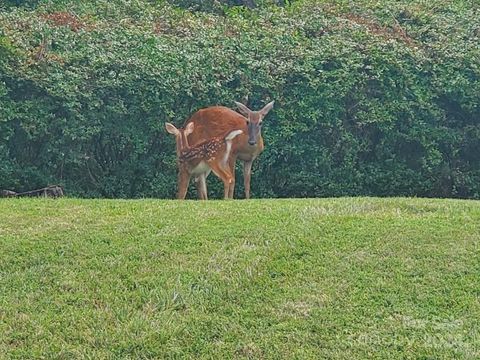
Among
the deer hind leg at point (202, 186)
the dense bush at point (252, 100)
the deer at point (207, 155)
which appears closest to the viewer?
the deer at point (207, 155)

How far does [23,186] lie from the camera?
979 cm

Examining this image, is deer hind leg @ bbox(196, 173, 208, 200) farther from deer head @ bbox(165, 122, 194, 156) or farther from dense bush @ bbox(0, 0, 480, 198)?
dense bush @ bbox(0, 0, 480, 198)

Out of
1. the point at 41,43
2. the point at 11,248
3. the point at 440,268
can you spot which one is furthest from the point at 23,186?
the point at 440,268

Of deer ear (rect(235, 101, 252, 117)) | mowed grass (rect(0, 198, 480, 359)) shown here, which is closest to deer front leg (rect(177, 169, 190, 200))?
deer ear (rect(235, 101, 252, 117))

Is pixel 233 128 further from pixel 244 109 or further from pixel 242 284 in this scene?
pixel 242 284

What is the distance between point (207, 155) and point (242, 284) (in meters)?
3.61

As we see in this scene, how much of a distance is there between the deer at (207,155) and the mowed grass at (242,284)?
171cm

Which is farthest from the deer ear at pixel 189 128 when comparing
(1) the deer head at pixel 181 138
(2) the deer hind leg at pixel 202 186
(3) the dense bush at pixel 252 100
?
(3) the dense bush at pixel 252 100

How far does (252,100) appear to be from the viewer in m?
10.6

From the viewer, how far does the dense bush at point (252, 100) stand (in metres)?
9.67

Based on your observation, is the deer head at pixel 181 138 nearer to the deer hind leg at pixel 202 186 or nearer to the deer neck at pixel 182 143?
the deer neck at pixel 182 143

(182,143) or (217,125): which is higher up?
(217,125)

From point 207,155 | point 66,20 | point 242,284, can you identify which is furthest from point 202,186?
point 242,284

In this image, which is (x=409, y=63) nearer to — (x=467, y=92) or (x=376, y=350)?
(x=467, y=92)
